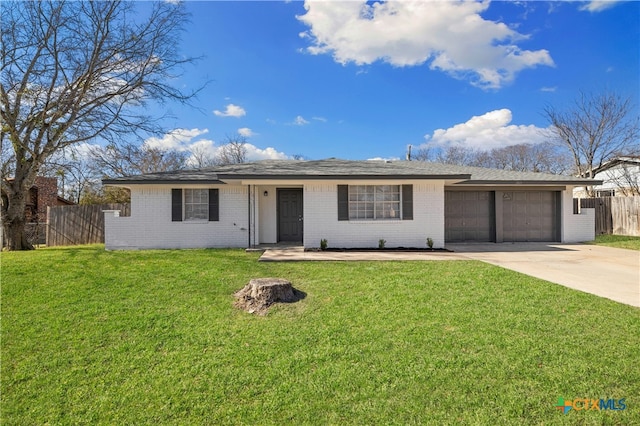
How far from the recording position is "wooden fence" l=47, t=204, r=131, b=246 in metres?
13.7

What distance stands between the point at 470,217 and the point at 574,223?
397 centimetres

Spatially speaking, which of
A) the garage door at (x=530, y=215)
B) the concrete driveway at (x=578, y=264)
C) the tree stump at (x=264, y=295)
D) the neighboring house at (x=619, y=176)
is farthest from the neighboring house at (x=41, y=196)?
the neighboring house at (x=619, y=176)

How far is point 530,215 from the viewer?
11633mm

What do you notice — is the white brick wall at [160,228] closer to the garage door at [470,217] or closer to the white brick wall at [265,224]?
the white brick wall at [265,224]

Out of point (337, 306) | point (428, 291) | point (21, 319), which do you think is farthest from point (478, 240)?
point (21, 319)

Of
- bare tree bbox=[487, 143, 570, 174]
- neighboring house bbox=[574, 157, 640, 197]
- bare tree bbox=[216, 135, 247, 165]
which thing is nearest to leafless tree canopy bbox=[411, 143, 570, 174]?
bare tree bbox=[487, 143, 570, 174]

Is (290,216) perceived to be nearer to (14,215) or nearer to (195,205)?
(195,205)

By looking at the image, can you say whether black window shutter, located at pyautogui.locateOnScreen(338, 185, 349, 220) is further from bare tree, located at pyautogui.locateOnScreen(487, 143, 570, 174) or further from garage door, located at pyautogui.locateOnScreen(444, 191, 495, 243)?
bare tree, located at pyautogui.locateOnScreen(487, 143, 570, 174)

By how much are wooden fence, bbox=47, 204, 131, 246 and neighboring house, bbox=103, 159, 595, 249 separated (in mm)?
4421

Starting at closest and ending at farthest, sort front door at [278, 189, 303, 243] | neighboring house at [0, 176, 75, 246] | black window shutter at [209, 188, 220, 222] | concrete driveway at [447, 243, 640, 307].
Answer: concrete driveway at [447, 243, 640, 307] → black window shutter at [209, 188, 220, 222] → front door at [278, 189, 303, 243] → neighboring house at [0, 176, 75, 246]

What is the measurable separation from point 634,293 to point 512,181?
259 inches

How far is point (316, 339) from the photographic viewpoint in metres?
3.65

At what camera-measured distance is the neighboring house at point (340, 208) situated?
968 centimetres

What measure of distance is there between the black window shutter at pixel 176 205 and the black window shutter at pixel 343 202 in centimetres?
543
